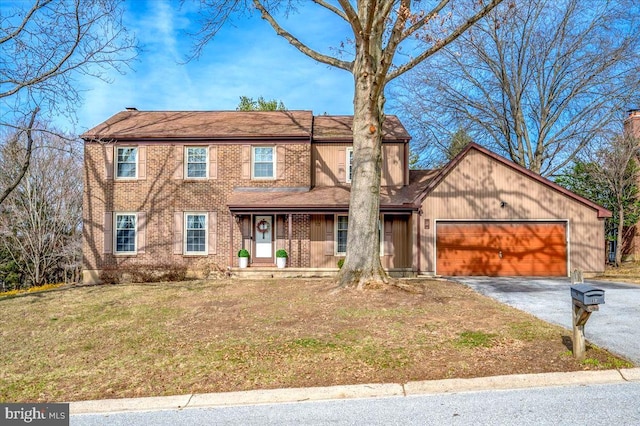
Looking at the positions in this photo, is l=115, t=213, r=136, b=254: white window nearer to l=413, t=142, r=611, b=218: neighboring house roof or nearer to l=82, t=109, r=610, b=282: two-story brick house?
l=82, t=109, r=610, b=282: two-story brick house

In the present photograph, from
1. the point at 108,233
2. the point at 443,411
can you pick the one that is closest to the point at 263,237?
the point at 108,233

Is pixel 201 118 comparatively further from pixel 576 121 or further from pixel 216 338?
pixel 576 121

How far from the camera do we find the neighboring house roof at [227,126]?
1747 centimetres

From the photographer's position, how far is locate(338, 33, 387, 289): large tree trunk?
373 inches

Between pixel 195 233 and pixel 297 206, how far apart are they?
15.2 ft

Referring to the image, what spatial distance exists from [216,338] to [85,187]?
13.8 meters

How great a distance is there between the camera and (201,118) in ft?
64.0

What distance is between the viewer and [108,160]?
17.6 m

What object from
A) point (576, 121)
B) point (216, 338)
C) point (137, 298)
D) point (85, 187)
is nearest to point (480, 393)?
point (216, 338)

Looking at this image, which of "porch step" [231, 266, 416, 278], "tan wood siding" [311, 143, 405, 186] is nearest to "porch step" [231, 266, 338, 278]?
"porch step" [231, 266, 416, 278]

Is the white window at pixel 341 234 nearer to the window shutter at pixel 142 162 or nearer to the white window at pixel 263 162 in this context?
the white window at pixel 263 162

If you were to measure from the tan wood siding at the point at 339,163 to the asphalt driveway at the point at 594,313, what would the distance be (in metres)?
5.21

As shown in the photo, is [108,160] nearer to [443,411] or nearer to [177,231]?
[177,231]

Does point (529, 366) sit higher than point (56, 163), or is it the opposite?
point (56, 163)
